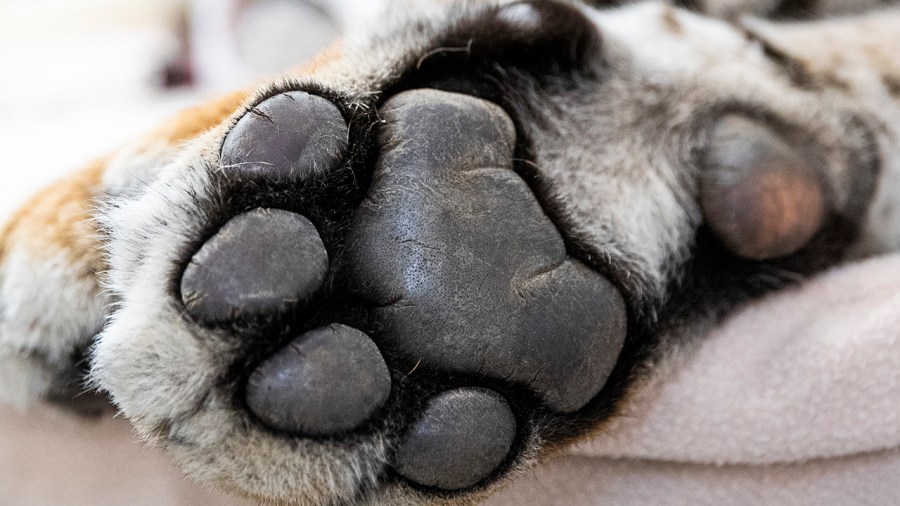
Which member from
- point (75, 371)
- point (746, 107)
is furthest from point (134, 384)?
point (746, 107)

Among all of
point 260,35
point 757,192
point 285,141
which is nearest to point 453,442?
point 285,141

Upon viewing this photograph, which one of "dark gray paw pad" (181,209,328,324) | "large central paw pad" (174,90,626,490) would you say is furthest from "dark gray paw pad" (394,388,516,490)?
"dark gray paw pad" (181,209,328,324)

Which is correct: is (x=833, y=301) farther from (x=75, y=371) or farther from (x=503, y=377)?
(x=75, y=371)

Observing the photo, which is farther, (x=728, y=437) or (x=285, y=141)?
(x=728, y=437)

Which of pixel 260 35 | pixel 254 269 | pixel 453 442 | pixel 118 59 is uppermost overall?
pixel 254 269

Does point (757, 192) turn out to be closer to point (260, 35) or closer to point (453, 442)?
point (453, 442)

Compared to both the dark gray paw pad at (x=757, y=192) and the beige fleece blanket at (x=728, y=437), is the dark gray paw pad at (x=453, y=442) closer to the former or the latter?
the beige fleece blanket at (x=728, y=437)

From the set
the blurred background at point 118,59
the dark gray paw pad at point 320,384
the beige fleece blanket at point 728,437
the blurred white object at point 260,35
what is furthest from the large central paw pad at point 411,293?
the blurred white object at point 260,35
